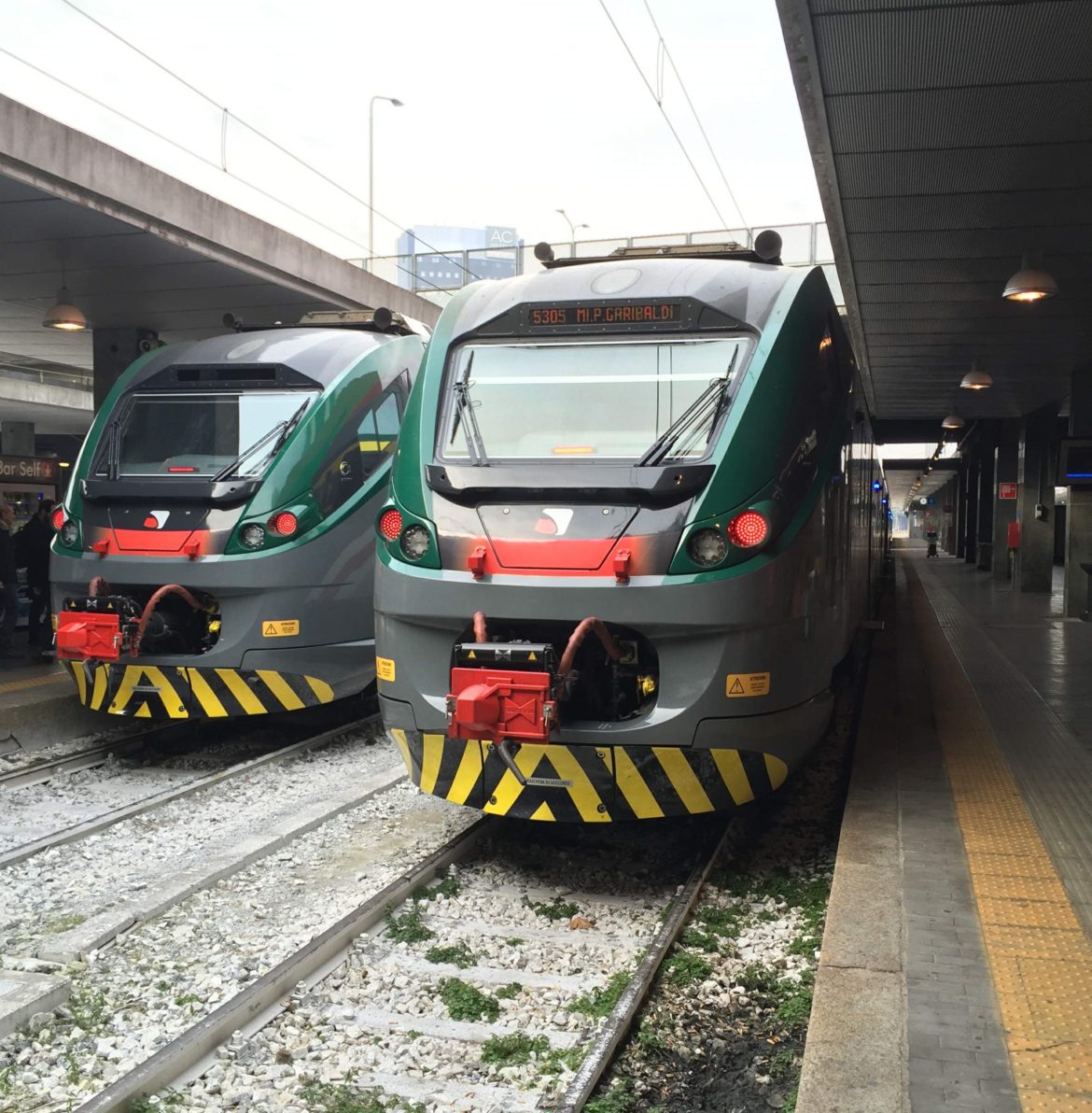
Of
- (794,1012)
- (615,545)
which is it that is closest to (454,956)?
(794,1012)

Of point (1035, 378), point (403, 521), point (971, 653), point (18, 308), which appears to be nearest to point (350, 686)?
point (403, 521)

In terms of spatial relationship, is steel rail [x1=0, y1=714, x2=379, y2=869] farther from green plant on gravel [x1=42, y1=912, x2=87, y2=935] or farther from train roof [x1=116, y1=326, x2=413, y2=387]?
train roof [x1=116, y1=326, x2=413, y2=387]

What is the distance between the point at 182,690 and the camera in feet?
25.6

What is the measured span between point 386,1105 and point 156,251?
926 cm

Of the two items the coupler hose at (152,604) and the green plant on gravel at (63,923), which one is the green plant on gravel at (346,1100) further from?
the coupler hose at (152,604)

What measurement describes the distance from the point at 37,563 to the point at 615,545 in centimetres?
834

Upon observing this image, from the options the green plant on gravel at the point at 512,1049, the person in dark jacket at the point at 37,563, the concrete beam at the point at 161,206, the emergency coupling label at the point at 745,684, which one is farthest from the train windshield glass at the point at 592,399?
the person in dark jacket at the point at 37,563

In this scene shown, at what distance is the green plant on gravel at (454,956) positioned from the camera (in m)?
4.66

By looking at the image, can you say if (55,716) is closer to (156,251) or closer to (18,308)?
(156,251)

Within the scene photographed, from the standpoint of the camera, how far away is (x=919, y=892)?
Result: 183 inches

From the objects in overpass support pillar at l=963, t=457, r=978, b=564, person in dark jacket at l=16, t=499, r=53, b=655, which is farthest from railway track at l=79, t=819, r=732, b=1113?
overpass support pillar at l=963, t=457, r=978, b=564

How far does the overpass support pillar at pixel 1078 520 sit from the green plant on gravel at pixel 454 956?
15069mm

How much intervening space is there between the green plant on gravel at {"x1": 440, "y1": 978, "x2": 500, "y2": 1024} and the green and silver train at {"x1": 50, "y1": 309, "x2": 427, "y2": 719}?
3863 mm

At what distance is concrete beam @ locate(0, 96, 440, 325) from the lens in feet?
27.7
